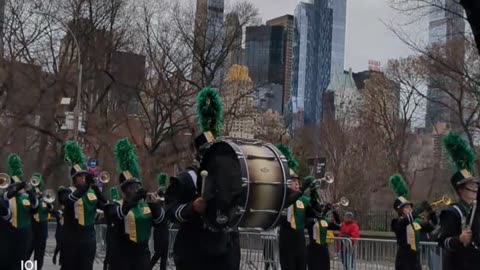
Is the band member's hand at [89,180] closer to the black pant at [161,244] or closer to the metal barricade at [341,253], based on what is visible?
the black pant at [161,244]

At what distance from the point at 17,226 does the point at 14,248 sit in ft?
1.43

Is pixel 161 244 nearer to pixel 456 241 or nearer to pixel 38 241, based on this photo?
pixel 38 241

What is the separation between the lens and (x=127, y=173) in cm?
1019

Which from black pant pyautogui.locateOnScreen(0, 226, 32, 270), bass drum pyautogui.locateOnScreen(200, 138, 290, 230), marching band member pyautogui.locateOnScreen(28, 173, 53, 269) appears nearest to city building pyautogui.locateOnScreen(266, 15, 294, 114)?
marching band member pyautogui.locateOnScreen(28, 173, 53, 269)

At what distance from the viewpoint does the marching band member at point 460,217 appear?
25.3 feet

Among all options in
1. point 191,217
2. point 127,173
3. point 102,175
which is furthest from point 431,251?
point 191,217

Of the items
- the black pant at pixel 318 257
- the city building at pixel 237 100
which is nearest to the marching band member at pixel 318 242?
the black pant at pixel 318 257

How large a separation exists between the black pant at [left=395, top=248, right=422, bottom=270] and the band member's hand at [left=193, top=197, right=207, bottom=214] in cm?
702

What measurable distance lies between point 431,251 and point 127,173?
298 inches

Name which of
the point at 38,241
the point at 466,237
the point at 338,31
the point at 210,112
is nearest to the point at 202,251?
the point at 210,112

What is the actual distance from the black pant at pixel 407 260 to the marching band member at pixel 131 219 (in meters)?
4.25

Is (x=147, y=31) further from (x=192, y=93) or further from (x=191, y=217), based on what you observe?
(x=191, y=217)

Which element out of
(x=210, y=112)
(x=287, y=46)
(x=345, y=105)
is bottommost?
(x=210, y=112)

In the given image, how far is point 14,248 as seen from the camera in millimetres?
12047
